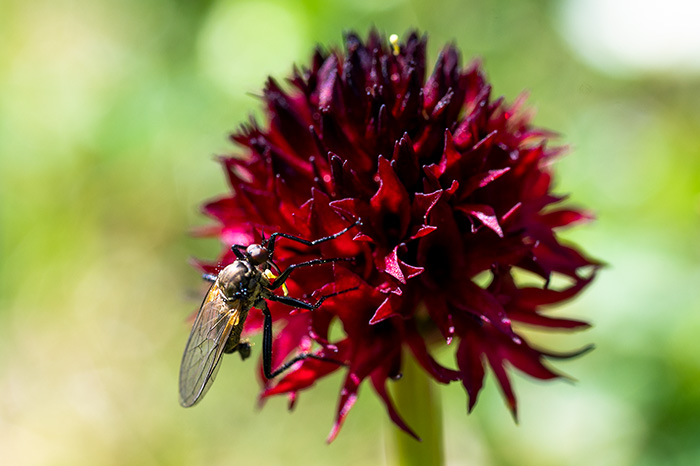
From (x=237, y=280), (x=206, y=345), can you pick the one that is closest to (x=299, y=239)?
(x=237, y=280)

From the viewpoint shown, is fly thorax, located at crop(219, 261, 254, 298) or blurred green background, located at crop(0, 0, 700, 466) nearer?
fly thorax, located at crop(219, 261, 254, 298)

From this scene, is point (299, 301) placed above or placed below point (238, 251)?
below

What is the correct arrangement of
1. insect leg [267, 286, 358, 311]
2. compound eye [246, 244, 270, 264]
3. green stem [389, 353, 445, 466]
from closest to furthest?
insect leg [267, 286, 358, 311] < compound eye [246, 244, 270, 264] < green stem [389, 353, 445, 466]

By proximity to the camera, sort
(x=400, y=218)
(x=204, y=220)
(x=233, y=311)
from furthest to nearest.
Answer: (x=204, y=220)
(x=233, y=311)
(x=400, y=218)

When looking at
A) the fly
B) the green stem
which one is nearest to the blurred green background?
the green stem

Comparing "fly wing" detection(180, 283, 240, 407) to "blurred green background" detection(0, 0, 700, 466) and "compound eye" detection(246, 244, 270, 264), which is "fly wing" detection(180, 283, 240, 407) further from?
"blurred green background" detection(0, 0, 700, 466)

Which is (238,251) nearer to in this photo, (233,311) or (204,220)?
(233,311)

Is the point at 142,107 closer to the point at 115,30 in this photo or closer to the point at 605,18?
the point at 115,30

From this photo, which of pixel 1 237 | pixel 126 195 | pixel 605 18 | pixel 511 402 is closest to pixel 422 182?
pixel 511 402
